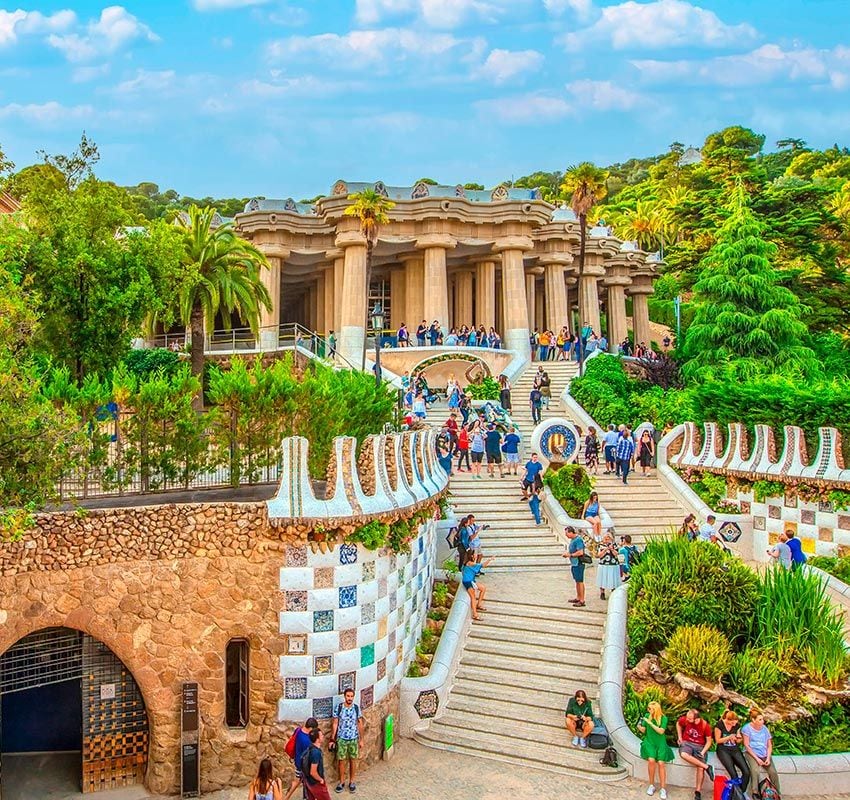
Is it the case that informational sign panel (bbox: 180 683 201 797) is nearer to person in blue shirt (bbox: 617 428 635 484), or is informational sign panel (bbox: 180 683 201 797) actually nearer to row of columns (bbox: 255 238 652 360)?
person in blue shirt (bbox: 617 428 635 484)

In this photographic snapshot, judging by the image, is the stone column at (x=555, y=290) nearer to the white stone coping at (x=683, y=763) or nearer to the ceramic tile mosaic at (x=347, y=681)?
the white stone coping at (x=683, y=763)

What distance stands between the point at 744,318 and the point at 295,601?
26688mm

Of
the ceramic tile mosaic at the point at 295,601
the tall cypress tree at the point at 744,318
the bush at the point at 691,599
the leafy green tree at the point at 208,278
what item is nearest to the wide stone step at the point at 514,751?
the bush at the point at 691,599

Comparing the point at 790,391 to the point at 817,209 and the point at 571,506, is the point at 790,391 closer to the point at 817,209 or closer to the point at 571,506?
the point at 571,506

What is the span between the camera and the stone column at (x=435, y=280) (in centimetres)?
3634

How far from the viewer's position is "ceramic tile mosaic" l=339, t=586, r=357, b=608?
11.4 metres

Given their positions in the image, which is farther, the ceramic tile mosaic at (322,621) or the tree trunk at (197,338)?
the tree trunk at (197,338)

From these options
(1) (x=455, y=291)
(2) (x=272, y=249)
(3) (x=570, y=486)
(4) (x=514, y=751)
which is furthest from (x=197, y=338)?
(1) (x=455, y=291)

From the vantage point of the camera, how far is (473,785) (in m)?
10.8

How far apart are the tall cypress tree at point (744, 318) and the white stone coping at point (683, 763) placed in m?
21.2

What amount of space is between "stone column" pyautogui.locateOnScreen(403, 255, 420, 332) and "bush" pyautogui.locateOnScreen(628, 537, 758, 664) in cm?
2674

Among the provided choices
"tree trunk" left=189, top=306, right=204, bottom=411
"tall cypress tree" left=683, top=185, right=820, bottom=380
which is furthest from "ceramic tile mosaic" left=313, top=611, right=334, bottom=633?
"tall cypress tree" left=683, top=185, right=820, bottom=380

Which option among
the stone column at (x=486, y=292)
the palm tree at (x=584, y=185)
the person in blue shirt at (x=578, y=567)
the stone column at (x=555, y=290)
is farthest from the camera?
the stone column at (x=555, y=290)

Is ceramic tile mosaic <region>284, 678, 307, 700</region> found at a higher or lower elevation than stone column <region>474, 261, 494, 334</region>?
lower
